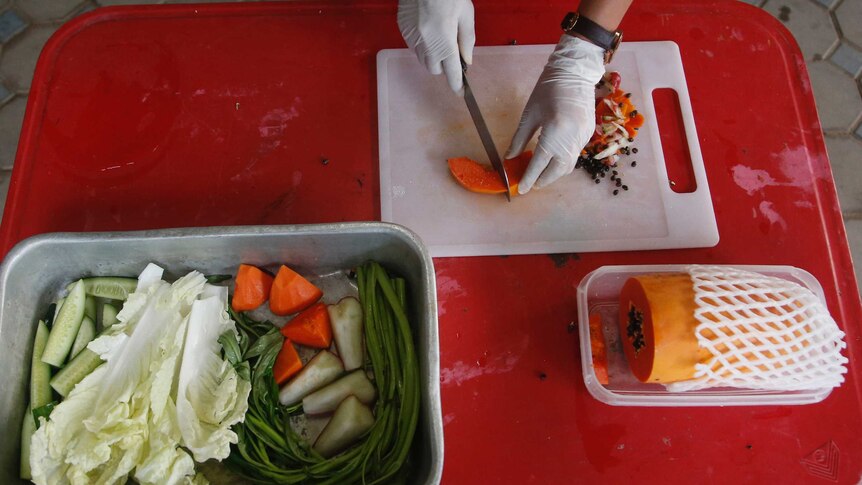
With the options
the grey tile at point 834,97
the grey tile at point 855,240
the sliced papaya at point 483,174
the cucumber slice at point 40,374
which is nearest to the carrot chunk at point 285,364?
the cucumber slice at point 40,374

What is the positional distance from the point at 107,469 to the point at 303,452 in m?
0.40

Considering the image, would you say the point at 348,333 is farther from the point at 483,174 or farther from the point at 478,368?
the point at 483,174

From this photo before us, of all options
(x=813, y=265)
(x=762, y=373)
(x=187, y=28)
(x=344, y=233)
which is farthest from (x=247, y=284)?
(x=813, y=265)

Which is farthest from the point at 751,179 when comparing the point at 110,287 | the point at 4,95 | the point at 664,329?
the point at 4,95

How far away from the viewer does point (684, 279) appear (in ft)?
4.55

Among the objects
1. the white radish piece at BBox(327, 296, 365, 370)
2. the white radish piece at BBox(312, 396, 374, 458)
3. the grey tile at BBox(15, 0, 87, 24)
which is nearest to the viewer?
the white radish piece at BBox(312, 396, 374, 458)

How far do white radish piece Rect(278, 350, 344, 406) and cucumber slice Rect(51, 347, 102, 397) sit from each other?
423mm

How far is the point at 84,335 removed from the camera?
4.48ft

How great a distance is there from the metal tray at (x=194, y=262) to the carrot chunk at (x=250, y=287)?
0.09ft

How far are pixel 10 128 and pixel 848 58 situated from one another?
383 cm

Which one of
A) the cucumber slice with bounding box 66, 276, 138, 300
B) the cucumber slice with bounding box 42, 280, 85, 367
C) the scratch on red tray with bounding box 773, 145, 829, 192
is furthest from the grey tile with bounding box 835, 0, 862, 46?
the cucumber slice with bounding box 42, 280, 85, 367

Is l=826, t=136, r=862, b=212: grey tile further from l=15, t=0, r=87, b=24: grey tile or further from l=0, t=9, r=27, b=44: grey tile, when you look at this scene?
l=0, t=9, r=27, b=44: grey tile

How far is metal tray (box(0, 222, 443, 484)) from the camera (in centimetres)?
122

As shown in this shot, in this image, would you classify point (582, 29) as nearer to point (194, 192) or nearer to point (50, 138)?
point (194, 192)
